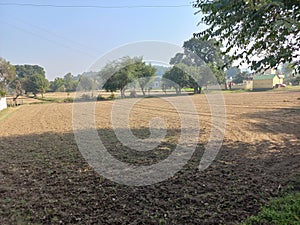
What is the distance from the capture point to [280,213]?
9.14ft

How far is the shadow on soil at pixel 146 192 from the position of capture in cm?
306

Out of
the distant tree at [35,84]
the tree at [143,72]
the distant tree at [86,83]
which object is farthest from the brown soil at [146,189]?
the distant tree at [35,84]

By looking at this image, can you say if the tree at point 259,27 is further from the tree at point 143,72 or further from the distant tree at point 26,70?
the distant tree at point 26,70

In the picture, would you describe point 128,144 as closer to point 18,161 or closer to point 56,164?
point 56,164

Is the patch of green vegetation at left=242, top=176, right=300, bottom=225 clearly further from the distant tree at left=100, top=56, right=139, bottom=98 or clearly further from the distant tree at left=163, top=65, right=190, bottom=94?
the distant tree at left=163, top=65, right=190, bottom=94

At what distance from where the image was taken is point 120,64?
135ft

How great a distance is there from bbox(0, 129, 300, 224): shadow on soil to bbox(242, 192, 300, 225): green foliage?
15cm

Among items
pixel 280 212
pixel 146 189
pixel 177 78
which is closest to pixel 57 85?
pixel 177 78

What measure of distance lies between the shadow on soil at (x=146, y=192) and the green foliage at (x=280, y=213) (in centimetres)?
15

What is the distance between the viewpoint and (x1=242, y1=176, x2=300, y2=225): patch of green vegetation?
2638 millimetres

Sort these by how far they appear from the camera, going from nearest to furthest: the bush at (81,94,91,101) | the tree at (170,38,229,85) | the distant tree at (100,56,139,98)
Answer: the distant tree at (100,56,139,98), the bush at (81,94,91,101), the tree at (170,38,229,85)

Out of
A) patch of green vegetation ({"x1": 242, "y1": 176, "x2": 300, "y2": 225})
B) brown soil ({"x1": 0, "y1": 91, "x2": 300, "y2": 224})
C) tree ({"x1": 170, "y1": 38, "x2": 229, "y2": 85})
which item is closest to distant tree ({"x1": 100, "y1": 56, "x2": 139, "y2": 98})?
tree ({"x1": 170, "y1": 38, "x2": 229, "y2": 85})

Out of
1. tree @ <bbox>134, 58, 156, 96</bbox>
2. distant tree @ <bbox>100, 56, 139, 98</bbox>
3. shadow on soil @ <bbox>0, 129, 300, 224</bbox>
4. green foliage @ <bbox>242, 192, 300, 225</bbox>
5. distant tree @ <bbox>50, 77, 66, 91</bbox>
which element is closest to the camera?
green foliage @ <bbox>242, 192, 300, 225</bbox>

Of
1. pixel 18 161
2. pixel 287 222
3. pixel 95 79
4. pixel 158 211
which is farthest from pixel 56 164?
pixel 95 79
